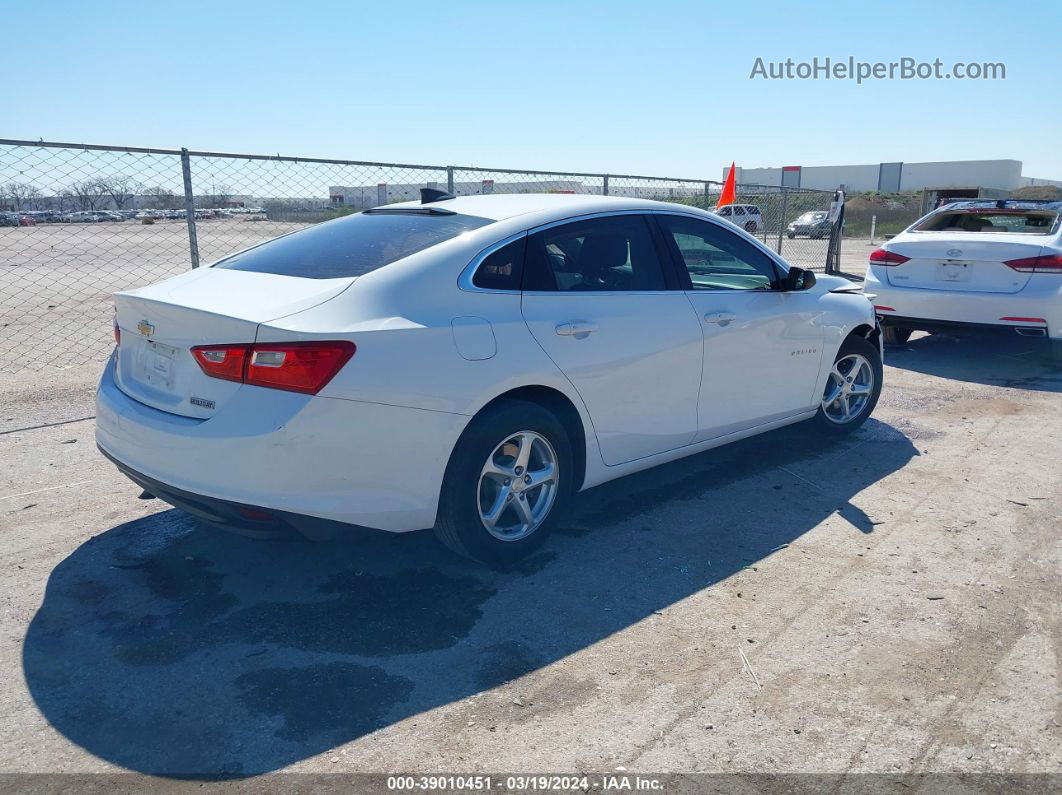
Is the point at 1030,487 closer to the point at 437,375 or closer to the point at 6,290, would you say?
the point at 437,375

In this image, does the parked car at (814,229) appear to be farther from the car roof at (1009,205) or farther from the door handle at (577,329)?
the door handle at (577,329)

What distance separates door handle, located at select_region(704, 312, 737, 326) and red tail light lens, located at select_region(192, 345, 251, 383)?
247cm

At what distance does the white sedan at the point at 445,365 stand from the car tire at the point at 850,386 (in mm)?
994

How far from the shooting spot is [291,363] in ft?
10.2

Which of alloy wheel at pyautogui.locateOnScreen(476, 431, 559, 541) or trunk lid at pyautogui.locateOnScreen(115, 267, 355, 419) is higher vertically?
trunk lid at pyautogui.locateOnScreen(115, 267, 355, 419)

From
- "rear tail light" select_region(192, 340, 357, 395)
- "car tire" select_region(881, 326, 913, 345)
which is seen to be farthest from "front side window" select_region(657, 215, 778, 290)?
"car tire" select_region(881, 326, 913, 345)

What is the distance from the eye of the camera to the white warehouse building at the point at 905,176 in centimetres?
6881

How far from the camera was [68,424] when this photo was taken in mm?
5984

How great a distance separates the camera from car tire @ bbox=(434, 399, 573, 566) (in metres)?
3.52

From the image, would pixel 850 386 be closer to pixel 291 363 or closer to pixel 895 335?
pixel 291 363

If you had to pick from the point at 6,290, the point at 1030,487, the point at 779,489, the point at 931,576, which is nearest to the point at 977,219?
the point at 1030,487

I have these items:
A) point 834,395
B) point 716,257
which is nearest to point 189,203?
point 716,257

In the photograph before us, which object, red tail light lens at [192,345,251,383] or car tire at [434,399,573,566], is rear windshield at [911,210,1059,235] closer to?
car tire at [434,399,573,566]

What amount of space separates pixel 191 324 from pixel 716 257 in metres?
2.93
